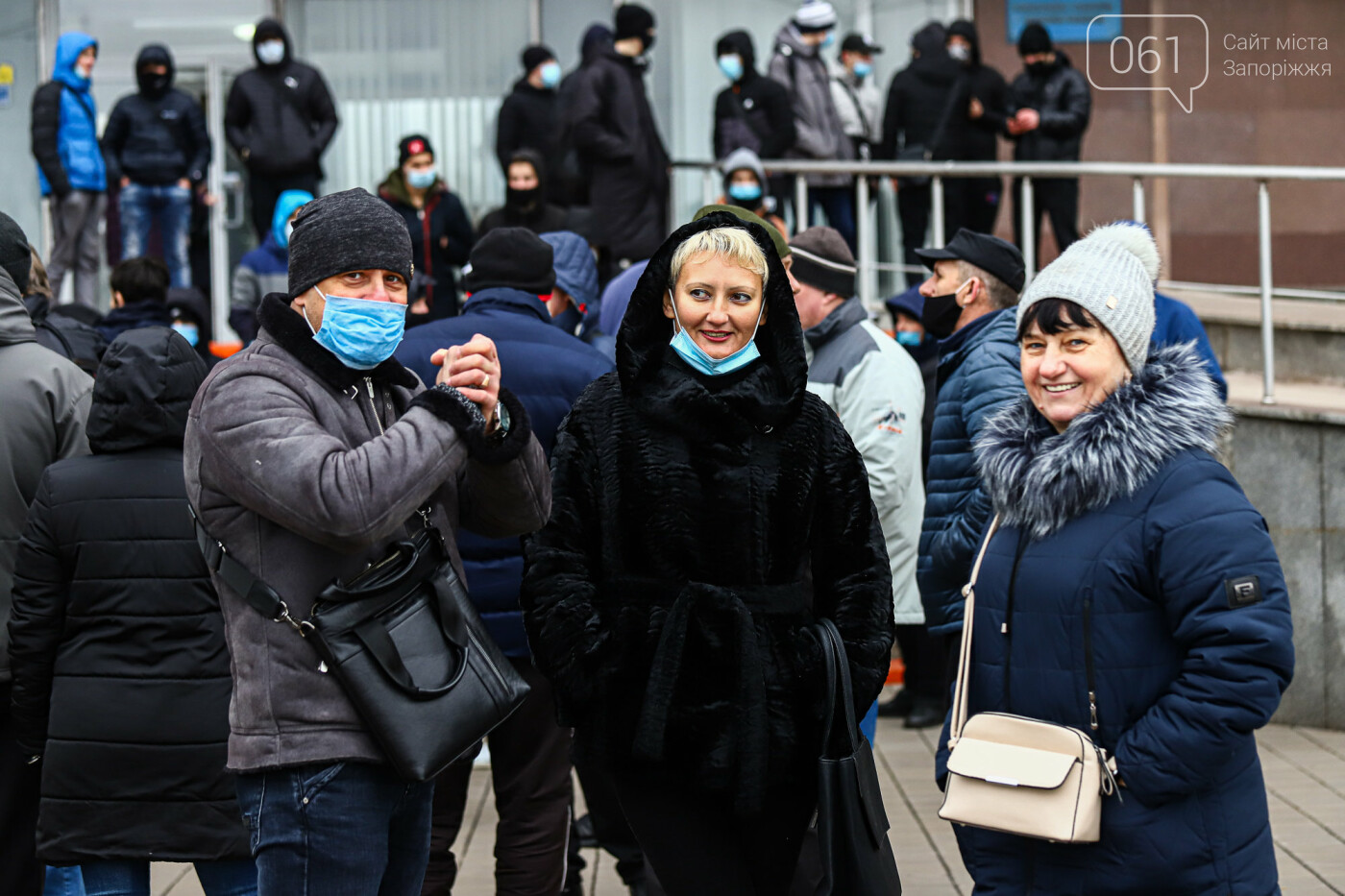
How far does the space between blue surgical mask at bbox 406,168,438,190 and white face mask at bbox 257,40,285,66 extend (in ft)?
5.21

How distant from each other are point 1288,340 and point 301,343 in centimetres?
740

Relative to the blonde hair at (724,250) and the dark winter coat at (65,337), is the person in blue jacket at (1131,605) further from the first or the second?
the dark winter coat at (65,337)

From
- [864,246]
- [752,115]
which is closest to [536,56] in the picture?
[752,115]

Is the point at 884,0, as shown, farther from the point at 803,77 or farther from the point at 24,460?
the point at 24,460

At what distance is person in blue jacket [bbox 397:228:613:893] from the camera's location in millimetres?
4516

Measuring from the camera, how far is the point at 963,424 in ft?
15.8

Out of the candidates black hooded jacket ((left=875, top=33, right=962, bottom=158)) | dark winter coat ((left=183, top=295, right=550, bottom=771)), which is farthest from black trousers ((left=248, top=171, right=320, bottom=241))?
dark winter coat ((left=183, top=295, right=550, bottom=771))

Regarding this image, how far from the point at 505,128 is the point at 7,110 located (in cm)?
472

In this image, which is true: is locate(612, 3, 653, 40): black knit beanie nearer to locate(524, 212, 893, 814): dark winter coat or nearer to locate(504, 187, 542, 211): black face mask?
locate(504, 187, 542, 211): black face mask

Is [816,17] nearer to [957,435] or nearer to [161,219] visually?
[161,219]

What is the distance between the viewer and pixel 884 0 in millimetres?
13758

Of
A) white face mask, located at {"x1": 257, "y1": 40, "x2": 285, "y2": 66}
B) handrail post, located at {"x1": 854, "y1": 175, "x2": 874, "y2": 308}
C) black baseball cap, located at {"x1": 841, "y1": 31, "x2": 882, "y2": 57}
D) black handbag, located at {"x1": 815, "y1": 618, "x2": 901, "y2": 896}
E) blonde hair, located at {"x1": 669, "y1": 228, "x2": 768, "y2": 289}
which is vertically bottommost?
black handbag, located at {"x1": 815, "y1": 618, "x2": 901, "y2": 896}

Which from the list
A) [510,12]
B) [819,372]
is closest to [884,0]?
[510,12]
